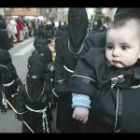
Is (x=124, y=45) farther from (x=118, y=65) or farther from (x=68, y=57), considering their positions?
(x=68, y=57)

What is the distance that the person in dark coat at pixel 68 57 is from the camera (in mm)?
1251

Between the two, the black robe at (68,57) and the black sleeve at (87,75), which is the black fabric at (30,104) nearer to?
the black robe at (68,57)

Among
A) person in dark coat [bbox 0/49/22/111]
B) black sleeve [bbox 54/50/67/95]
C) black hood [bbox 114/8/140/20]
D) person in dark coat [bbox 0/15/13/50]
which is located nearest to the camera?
black hood [bbox 114/8/140/20]

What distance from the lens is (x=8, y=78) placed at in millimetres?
1544

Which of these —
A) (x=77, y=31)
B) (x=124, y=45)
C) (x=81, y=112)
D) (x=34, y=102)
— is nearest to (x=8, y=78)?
(x=34, y=102)

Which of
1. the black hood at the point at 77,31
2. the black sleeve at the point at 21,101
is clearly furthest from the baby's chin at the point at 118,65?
the black sleeve at the point at 21,101

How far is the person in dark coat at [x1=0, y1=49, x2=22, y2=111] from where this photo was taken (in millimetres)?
1347

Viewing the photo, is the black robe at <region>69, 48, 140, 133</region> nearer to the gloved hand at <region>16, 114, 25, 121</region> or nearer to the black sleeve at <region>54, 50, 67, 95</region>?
the black sleeve at <region>54, 50, 67, 95</region>

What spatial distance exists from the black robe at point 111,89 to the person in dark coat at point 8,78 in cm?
64

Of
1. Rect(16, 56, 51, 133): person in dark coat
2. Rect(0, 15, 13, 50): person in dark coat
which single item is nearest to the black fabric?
Rect(16, 56, 51, 133): person in dark coat

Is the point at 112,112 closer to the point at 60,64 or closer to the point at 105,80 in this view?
the point at 105,80

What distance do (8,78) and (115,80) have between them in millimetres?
930

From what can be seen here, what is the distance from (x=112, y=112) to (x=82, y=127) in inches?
6.4
